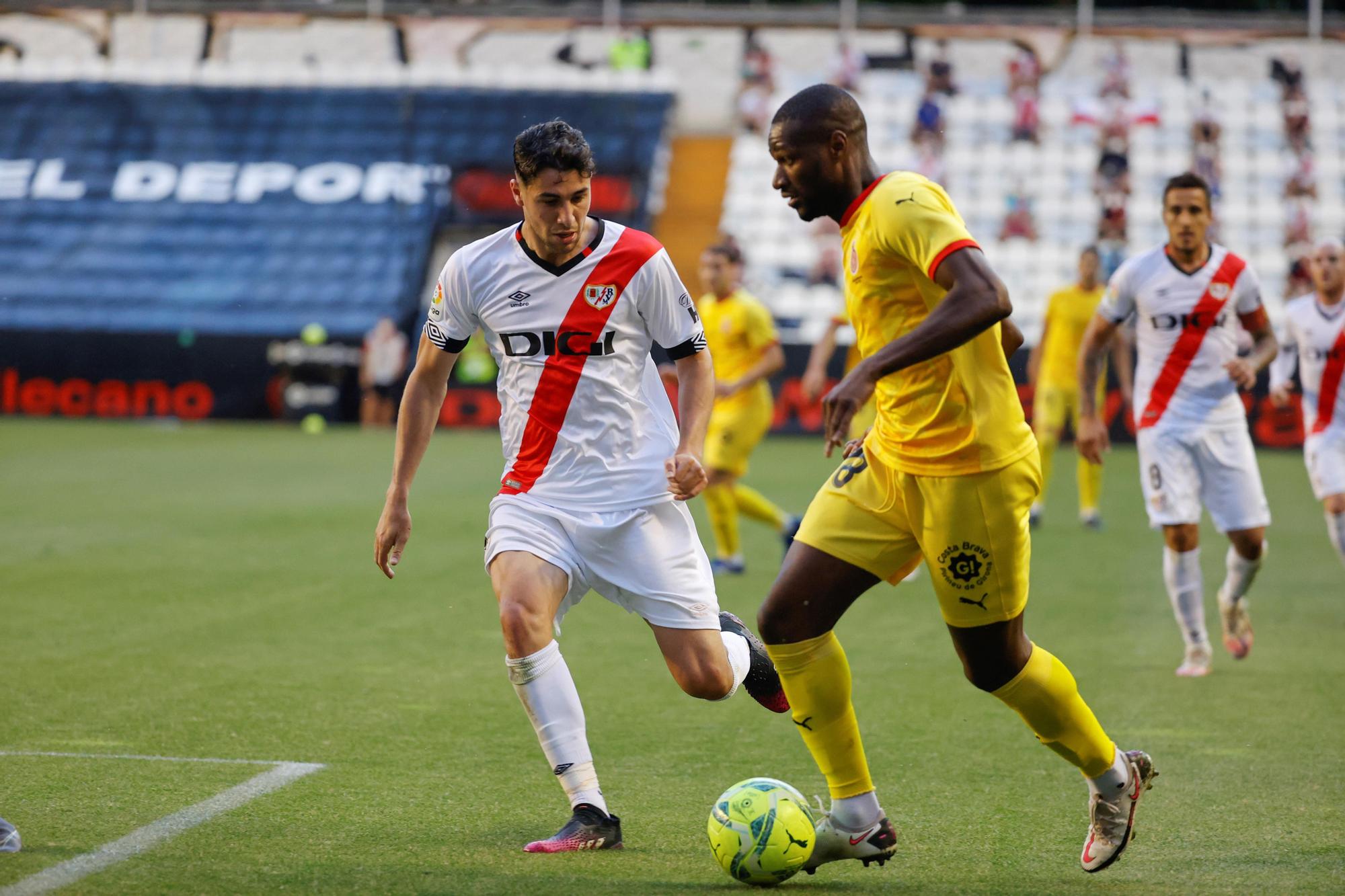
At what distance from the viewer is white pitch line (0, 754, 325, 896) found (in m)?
4.00

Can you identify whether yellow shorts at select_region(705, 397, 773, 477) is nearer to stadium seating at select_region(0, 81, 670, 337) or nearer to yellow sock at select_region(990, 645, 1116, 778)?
yellow sock at select_region(990, 645, 1116, 778)

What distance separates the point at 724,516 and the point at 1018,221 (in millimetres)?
20638

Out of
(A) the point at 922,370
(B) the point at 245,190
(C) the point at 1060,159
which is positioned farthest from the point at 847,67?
(A) the point at 922,370

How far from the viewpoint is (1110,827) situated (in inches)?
171

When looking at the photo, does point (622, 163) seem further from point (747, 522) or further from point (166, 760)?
point (166, 760)

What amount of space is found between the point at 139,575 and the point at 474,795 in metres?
5.68

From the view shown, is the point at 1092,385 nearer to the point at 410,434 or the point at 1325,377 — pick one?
the point at 1325,377

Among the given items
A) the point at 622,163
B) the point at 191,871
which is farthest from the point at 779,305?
the point at 191,871

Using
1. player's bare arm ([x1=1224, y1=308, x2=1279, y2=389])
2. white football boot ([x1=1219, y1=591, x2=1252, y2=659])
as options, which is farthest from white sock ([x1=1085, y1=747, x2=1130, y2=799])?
white football boot ([x1=1219, y1=591, x2=1252, y2=659])

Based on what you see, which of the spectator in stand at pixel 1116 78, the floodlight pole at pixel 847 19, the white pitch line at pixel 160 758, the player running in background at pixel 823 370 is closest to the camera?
the white pitch line at pixel 160 758

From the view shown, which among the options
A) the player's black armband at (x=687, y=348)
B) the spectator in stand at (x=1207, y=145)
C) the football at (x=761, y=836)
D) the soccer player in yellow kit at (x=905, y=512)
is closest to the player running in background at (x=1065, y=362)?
the player's black armband at (x=687, y=348)

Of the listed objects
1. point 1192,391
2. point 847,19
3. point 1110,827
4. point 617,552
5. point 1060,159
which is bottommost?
point 1110,827

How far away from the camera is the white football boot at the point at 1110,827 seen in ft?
14.1

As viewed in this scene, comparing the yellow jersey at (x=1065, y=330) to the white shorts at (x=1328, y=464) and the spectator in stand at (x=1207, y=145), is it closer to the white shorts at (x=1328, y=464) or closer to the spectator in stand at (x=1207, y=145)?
the white shorts at (x=1328, y=464)
